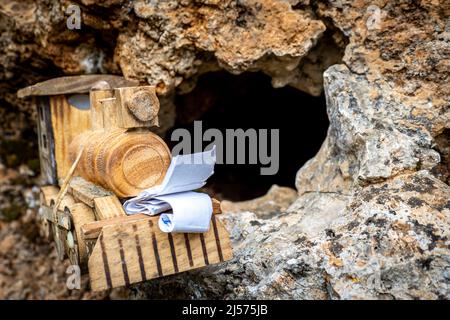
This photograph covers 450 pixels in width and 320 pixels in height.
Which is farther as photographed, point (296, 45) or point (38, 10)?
point (38, 10)

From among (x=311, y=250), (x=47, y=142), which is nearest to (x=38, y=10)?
(x=47, y=142)

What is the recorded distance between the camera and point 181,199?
1654 millimetres

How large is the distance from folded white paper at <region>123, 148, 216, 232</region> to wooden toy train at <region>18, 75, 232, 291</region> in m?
0.05

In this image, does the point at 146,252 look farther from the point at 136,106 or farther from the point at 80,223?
the point at 136,106

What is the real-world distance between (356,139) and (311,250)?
0.52 metres

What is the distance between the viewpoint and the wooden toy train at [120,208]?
1.63 metres

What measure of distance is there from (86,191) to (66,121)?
2.04 ft

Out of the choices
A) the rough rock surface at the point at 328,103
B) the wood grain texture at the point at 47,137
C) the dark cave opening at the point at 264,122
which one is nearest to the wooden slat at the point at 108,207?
the rough rock surface at the point at 328,103

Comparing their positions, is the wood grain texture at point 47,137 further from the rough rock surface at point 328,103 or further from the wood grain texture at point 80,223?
the wood grain texture at point 80,223

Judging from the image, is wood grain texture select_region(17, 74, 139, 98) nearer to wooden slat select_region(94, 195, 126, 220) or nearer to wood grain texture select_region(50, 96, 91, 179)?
wood grain texture select_region(50, 96, 91, 179)

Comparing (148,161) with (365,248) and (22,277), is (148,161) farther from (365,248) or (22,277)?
(22,277)

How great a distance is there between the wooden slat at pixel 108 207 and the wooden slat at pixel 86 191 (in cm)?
4

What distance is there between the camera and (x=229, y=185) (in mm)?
3861

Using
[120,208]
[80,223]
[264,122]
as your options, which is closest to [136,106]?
[120,208]
